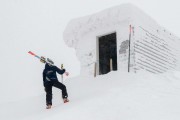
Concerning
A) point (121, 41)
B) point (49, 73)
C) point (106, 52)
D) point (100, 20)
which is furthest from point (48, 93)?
point (106, 52)

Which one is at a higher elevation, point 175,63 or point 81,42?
point 81,42

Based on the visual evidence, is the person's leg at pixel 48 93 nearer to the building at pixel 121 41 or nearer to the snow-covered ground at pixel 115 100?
the snow-covered ground at pixel 115 100

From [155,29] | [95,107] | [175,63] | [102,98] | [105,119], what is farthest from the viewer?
[175,63]

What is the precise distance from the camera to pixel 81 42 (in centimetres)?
1631

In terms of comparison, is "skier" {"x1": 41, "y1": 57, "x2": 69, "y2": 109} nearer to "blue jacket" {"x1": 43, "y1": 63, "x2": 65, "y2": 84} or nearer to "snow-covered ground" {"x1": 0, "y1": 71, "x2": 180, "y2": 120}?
"blue jacket" {"x1": 43, "y1": 63, "x2": 65, "y2": 84}

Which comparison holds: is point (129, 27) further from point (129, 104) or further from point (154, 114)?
point (154, 114)

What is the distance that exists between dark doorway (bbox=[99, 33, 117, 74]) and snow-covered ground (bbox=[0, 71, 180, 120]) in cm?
126

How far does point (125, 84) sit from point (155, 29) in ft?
14.7

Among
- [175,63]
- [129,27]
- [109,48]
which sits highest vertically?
[129,27]

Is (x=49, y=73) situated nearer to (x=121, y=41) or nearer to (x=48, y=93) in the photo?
(x=48, y=93)

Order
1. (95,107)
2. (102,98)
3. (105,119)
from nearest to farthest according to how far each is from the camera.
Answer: (105,119)
(95,107)
(102,98)

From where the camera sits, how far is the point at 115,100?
33.3 feet

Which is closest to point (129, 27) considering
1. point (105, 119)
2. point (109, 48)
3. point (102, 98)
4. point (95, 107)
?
point (109, 48)

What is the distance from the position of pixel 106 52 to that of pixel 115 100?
234 inches
